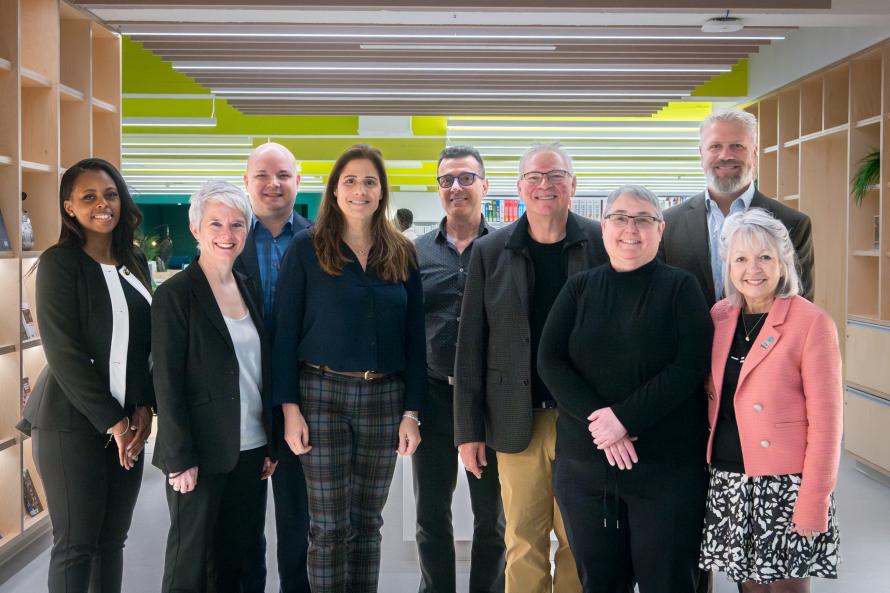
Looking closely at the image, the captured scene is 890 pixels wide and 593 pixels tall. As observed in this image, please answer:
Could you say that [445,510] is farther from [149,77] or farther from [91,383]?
[149,77]

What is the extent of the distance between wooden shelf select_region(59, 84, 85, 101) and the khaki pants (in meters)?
3.28

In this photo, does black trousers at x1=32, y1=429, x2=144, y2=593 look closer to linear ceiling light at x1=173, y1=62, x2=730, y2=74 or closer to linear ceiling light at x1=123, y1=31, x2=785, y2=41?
linear ceiling light at x1=123, y1=31, x2=785, y2=41

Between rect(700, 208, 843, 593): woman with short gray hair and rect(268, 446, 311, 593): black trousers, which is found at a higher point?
rect(700, 208, 843, 593): woman with short gray hair

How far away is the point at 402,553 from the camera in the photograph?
13.8 ft

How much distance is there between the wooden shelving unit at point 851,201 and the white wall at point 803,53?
0.25 ft

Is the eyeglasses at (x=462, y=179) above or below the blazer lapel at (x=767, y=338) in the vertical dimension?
above

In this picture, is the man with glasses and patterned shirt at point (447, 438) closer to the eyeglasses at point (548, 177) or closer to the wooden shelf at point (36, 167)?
the eyeglasses at point (548, 177)

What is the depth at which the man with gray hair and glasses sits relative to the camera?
9.53ft

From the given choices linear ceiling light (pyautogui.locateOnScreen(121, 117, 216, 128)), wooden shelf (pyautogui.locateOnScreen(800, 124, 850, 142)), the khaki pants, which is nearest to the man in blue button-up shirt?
the khaki pants

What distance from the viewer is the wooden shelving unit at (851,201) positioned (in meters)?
5.75

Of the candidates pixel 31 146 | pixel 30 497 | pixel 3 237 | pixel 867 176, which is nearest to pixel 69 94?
pixel 31 146

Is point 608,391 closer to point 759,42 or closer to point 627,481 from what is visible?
point 627,481

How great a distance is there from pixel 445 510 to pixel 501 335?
2.73 feet

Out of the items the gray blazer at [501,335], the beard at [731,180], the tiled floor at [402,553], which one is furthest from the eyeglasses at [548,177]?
the tiled floor at [402,553]
